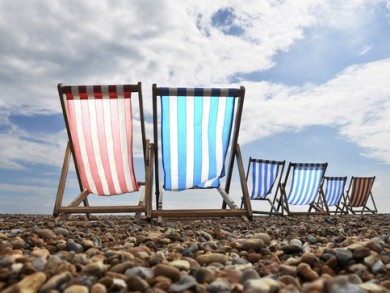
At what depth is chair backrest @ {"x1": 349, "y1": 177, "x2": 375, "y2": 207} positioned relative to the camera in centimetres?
1148

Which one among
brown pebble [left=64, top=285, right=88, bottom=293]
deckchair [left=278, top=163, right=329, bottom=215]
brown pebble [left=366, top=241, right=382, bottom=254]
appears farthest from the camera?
deckchair [left=278, top=163, right=329, bottom=215]

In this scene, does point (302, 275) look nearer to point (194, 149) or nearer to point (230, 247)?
point (230, 247)

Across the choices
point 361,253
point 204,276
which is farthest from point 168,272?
point 361,253

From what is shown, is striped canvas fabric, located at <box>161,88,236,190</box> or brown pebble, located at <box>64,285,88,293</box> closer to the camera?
brown pebble, located at <box>64,285,88,293</box>

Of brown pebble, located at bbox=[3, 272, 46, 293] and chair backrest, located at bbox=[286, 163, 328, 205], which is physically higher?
chair backrest, located at bbox=[286, 163, 328, 205]

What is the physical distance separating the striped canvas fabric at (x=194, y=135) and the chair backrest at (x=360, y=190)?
7.98 meters

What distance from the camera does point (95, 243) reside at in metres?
2.39

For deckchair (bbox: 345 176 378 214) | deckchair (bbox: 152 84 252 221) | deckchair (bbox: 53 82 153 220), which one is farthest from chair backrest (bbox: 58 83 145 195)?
deckchair (bbox: 345 176 378 214)

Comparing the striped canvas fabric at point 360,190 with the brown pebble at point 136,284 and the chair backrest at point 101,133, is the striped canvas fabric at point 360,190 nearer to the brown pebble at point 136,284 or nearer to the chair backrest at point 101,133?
the chair backrest at point 101,133

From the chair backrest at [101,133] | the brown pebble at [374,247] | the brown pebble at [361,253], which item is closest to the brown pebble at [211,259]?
the brown pebble at [361,253]

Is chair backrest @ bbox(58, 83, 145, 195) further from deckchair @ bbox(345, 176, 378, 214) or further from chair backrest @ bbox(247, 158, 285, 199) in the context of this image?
deckchair @ bbox(345, 176, 378, 214)

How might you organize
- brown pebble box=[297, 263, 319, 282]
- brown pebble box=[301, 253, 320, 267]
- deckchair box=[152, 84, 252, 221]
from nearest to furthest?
1. brown pebble box=[297, 263, 319, 282]
2. brown pebble box=[301, 253, 320, 267]
3. deckchair box=[152, 84, 252, 221]

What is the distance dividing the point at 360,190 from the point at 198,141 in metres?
8.60

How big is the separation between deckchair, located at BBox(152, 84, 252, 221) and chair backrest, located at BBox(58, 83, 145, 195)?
35 centimetres
